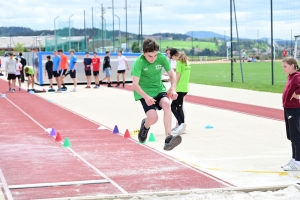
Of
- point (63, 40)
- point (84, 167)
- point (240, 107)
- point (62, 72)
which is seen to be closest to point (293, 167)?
point (84, 167)

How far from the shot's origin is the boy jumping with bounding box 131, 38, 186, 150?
866cm

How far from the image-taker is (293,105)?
900 centimetres

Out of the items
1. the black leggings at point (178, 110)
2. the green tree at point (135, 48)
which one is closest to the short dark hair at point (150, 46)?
the black leggings at point (178, 110)

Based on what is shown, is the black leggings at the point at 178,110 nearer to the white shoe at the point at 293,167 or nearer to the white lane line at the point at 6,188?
the white shoe at the point at 293,167

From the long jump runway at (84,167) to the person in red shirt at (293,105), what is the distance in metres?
1.33

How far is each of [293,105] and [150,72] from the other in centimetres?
210

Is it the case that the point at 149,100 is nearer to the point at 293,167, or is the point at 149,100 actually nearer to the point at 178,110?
the point at 293,167

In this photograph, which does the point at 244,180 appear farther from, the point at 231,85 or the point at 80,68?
the point at 80,68

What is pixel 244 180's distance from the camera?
8.36 metres

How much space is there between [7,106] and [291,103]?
14.1 m

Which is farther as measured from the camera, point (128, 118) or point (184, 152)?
point (128, 118)

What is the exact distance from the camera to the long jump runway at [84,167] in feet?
26.2

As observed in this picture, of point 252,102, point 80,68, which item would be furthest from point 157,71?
point 80,68

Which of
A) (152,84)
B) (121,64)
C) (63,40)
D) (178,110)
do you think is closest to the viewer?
(152,84)
